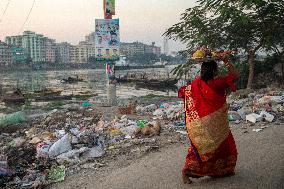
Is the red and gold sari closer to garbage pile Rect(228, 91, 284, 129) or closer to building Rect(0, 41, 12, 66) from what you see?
garbage pile Rect(228, 91, 284, 129)

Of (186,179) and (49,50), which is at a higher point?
(49,50)

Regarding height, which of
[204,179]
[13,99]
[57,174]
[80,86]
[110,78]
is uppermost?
[110,78]

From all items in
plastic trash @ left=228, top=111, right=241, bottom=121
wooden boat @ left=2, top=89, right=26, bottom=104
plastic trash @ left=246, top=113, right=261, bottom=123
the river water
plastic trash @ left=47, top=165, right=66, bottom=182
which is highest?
plastic trash @ left=246, top=113, right=261, bottom=123

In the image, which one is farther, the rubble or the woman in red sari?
the rubble

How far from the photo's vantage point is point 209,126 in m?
3.65

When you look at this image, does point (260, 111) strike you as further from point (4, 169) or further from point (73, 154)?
point (4, 169)

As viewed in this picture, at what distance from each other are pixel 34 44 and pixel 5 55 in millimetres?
21033

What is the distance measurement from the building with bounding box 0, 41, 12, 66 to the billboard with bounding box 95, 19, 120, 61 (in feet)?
325

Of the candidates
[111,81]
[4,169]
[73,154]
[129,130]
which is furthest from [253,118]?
[111,81]

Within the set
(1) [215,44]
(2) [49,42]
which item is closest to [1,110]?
(1) [215,44]

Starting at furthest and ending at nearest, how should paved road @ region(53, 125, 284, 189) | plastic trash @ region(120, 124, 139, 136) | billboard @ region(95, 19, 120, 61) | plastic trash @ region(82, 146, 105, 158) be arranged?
billboard @ region(95, 19, 120, 61)
plastic trash @ region(120, 124, 139, 136)
plastic trash @ region(82, 146, 105, 158)
paved road @ region(53, 125, 284, 189)

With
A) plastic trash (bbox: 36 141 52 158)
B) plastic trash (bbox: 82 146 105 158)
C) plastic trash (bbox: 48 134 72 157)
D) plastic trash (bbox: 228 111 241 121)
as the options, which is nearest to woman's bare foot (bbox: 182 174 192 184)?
plastic trash (bbox: 82 146 105 158)

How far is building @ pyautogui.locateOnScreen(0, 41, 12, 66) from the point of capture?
343 feet

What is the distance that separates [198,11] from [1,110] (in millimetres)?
12790
